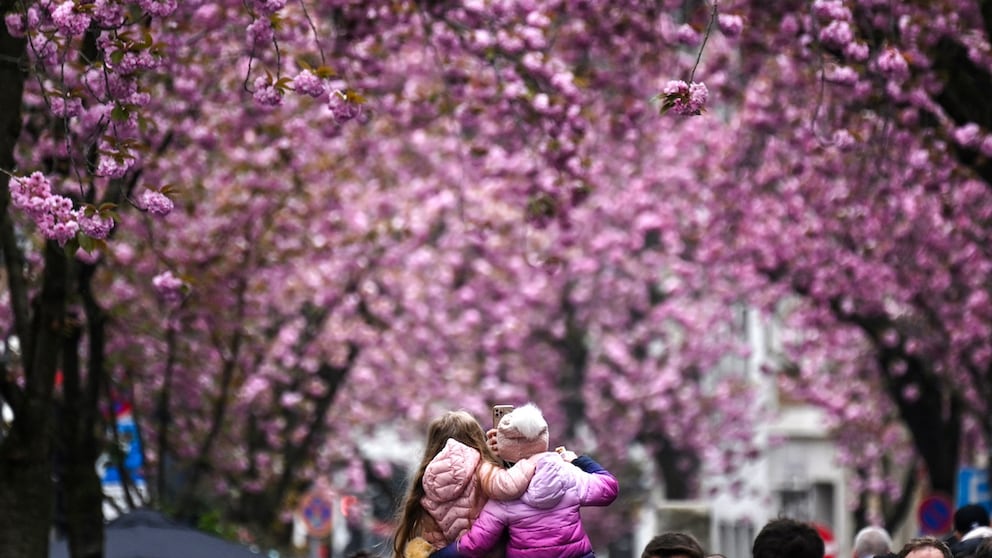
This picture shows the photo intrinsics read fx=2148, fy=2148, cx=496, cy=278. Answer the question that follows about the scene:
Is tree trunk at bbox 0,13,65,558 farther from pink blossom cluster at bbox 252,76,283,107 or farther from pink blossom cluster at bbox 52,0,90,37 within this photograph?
pink blossom cluster at bbox 52,0,90,37

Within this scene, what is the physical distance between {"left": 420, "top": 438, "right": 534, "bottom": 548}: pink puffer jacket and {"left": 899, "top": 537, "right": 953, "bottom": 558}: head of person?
199 centimetres

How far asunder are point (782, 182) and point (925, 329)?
256 cm

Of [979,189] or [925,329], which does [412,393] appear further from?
[979,189]

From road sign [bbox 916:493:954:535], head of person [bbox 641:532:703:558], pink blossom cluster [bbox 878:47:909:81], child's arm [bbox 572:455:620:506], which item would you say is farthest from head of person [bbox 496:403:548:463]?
road sign [bbox 916:493:954:535]

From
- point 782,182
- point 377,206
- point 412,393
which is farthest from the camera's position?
point 412,393

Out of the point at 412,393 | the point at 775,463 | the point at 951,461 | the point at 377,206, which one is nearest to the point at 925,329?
the point at 951,461

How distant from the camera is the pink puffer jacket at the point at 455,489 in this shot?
8203 millimetres

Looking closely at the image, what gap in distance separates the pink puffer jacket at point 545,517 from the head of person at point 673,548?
71 centimetres

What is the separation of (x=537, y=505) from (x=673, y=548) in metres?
0.95

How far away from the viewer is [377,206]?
2767 cm

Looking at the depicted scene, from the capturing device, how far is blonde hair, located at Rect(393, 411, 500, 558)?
8.36 metres

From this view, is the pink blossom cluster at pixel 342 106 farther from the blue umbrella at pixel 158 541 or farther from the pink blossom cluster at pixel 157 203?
the blue umbrella at pixel 158 541

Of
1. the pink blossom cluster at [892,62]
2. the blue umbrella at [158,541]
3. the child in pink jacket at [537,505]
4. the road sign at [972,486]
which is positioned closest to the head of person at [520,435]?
the child in pink jacket at [537,505]

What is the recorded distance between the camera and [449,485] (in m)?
Answer: 8.23
